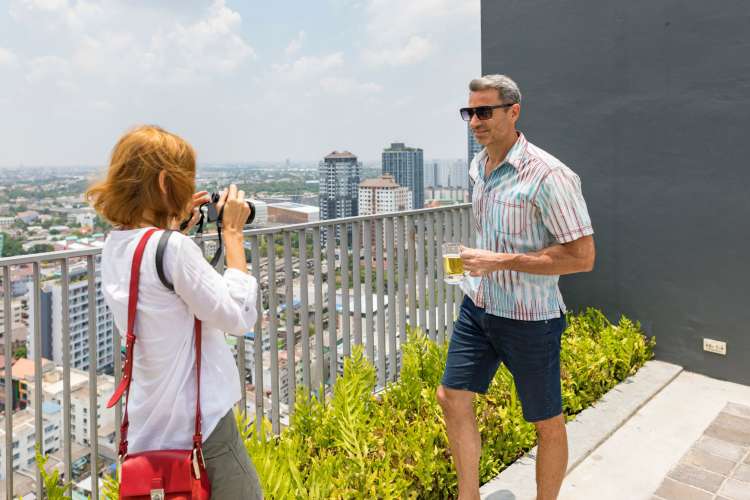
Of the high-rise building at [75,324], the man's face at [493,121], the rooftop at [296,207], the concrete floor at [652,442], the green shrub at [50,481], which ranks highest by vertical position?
the man's face at [493,121]

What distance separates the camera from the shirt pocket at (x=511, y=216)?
193 cm

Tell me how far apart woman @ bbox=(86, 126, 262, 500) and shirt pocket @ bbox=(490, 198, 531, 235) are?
3.36ft

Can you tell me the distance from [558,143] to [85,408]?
156 inches

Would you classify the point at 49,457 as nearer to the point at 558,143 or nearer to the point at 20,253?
the point at 20,253

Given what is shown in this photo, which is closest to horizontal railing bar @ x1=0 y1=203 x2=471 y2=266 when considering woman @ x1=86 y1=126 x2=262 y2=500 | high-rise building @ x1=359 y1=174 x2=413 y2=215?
high-rise building @ x1=359 y1=174 x2=413 y2=215

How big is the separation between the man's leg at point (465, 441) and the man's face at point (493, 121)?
98cm

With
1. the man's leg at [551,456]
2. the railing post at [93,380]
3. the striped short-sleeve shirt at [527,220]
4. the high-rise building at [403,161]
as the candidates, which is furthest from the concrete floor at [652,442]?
the high-rise building at [403,161]

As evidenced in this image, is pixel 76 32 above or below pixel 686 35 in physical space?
above

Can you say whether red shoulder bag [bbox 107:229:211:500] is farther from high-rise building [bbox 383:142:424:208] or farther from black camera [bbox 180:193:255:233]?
high-rise building [bbox 383:142:424:208]

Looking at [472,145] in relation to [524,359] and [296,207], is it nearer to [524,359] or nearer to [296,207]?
[296,207]

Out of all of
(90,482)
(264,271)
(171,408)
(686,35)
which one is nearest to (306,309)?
(264,271)

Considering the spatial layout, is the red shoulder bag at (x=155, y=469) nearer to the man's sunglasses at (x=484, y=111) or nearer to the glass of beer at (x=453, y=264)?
the glass of beer at (x=453, y=264)

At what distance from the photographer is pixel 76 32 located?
41031 mm

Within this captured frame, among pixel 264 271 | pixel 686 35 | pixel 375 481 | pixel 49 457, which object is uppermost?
pixel 686 35
